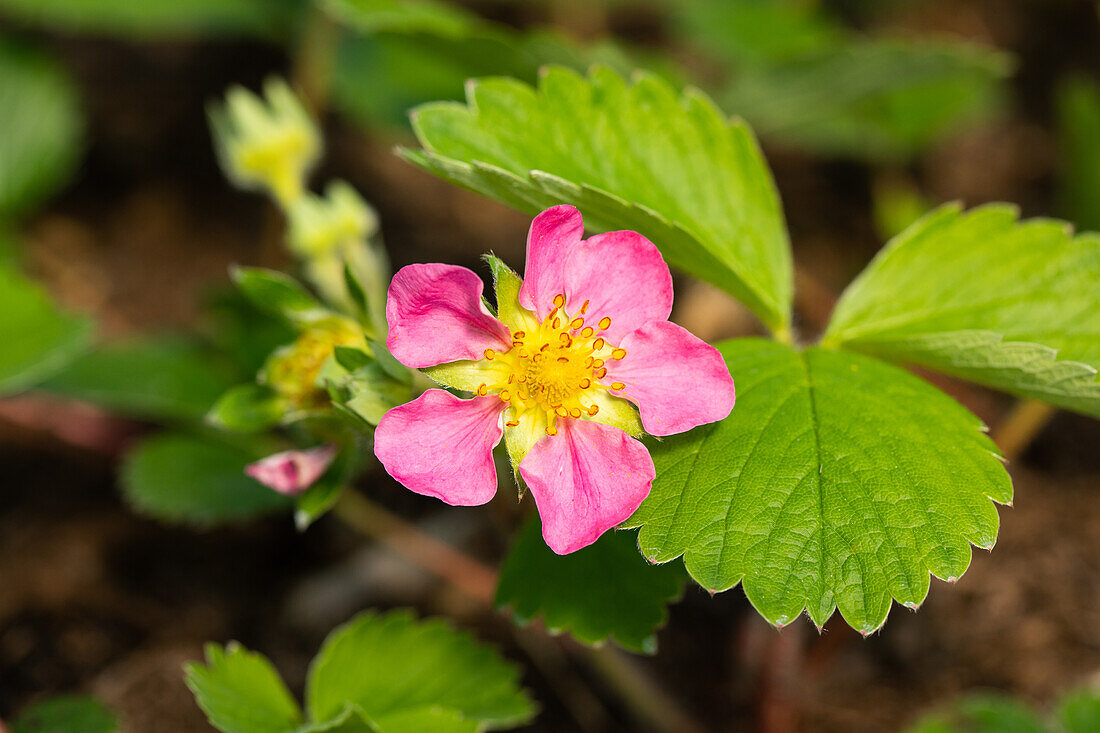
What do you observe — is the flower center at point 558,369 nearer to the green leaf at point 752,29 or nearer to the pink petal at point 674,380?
the pink petal at point 674,380

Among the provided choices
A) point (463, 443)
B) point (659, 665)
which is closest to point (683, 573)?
point (463, 443)

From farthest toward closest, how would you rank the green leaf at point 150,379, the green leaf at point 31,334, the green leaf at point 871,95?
the green leaf at point 871,95
the green leaf at point 150,379
the green leaf at point 31,334

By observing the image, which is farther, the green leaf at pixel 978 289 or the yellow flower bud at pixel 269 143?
the yellow flower bud at pixel 269 143

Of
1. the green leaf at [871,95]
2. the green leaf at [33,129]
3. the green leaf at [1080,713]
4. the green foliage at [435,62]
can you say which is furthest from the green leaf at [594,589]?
the green leaf at [33,129]

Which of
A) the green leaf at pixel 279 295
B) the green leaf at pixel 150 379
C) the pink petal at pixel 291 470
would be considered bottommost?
the green leaf at pixel 150 379

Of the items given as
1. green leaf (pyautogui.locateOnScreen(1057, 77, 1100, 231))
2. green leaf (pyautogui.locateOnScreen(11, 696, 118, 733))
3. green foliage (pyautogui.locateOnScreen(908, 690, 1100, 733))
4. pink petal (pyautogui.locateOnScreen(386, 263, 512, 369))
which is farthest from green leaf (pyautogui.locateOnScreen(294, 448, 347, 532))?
green leaf (pyautogui.locateOnScreen(1057, 77, 1100, 231))

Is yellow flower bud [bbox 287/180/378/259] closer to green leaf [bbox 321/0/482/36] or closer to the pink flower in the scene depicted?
green leaf [bbox 321/0/482/36]
